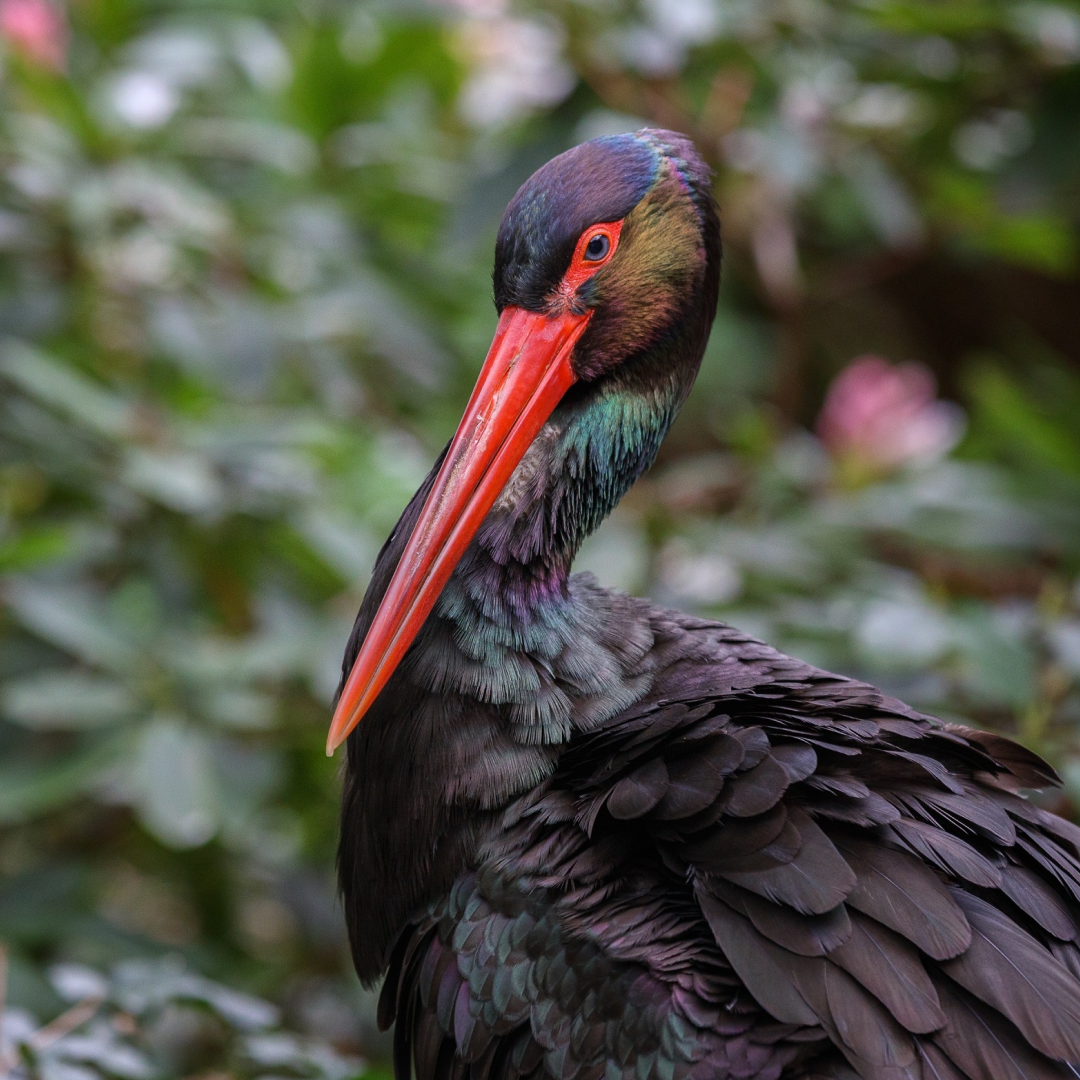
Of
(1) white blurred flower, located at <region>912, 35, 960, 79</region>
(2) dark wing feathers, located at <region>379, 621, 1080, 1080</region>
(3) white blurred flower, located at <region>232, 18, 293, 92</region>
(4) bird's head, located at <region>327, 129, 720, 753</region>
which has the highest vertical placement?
(1) white blurred flower, located at <region>912, 35, 960, 79</region>

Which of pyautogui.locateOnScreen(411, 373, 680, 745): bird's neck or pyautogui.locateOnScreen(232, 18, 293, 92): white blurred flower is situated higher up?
pyautogui.locateOnScreen(232, 18, 293, 92): white blurred flower

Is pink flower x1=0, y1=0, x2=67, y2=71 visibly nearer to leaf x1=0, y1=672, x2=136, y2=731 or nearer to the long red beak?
leaf x1=0, y1=672, x2=136, y2=731

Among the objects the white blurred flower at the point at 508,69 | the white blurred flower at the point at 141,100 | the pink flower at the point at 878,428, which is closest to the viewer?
the white blurred flower at the point at 141,100

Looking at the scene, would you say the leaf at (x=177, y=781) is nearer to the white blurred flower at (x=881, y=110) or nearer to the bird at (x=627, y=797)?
the bird at (x=627, y=797)

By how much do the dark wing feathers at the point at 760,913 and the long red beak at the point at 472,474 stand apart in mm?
263

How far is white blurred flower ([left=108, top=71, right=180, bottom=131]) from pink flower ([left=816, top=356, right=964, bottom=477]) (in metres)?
2.04

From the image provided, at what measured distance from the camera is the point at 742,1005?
159 centimetres

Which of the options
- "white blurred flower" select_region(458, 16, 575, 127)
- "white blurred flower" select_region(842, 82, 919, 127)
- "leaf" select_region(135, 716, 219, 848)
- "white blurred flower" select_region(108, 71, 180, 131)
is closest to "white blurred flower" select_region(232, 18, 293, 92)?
"white blurred flower" select_region(108, 71, 180, 131)

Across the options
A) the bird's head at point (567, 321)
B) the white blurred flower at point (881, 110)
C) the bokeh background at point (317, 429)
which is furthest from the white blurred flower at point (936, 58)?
the bird's head at point (567, 321)

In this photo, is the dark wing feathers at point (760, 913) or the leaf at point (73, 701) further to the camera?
the leaf at point (73, 701)

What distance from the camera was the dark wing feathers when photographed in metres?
1.57

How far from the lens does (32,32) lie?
12.3 feet

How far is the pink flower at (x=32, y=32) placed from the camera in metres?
3.72

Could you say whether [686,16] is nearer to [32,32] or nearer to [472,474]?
[32,32]
